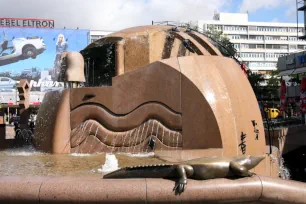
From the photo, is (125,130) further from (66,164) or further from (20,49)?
(20,49)

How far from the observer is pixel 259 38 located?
Answer: 88.1 m

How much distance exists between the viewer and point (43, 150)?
34.9ft

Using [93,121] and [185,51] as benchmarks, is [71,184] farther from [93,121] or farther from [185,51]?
[185,51]

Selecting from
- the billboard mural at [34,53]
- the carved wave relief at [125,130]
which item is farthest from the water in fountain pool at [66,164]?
the billboard mural at [34,53]

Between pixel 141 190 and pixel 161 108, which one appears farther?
pixel 161 108

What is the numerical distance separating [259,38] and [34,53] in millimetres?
50308

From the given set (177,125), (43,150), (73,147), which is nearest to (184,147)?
(177,125)

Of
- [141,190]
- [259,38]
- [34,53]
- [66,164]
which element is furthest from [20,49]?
[141,190]

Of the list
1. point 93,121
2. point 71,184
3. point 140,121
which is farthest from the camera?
point 93,121

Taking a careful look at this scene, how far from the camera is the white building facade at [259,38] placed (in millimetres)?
84438

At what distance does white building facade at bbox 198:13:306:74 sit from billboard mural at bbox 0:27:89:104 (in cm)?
3618

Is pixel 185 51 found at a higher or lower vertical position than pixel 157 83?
higher

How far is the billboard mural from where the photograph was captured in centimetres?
5506

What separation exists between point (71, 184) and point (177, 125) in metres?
4.33
